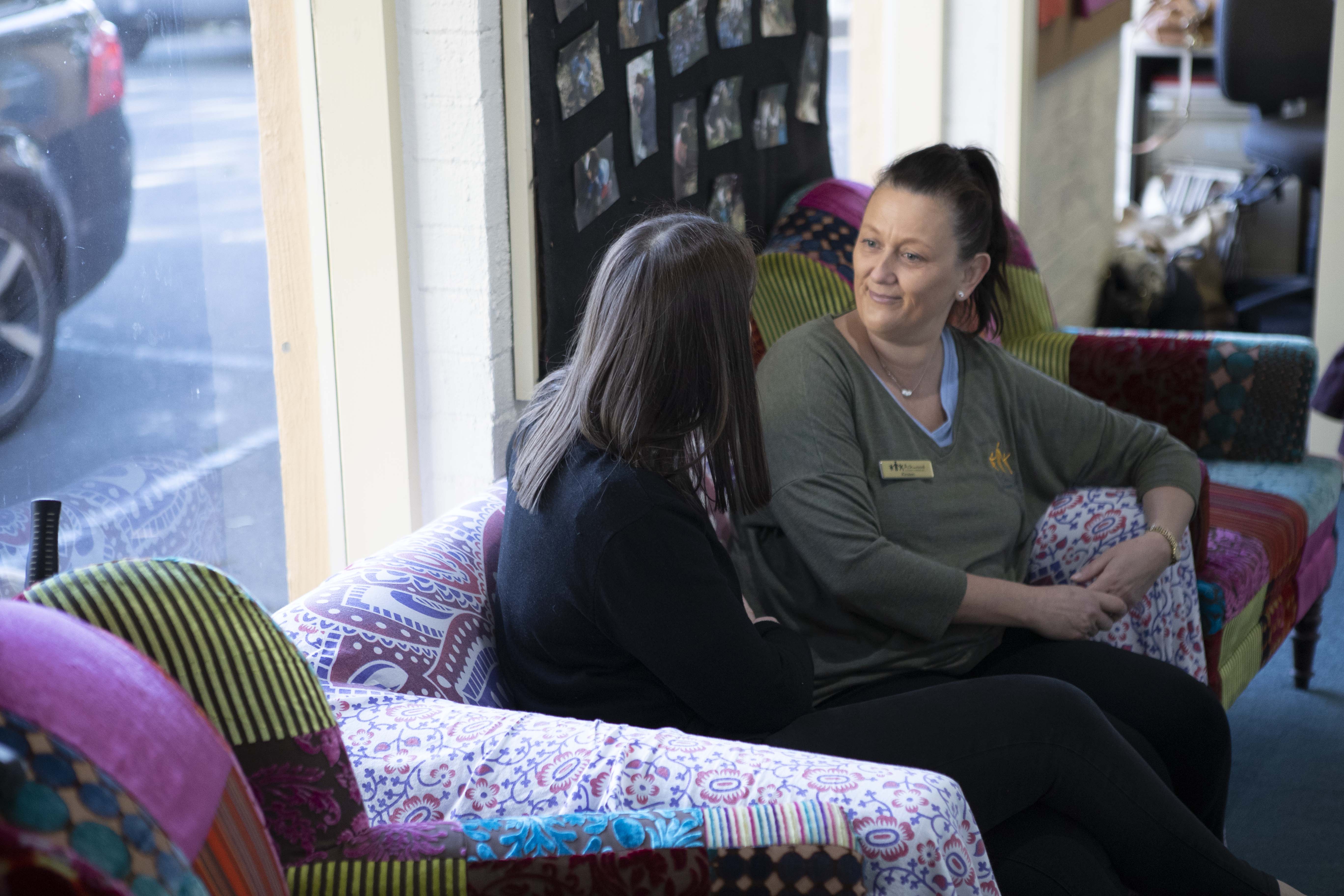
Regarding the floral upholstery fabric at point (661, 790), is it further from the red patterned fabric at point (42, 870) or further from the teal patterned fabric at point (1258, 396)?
the teal patterned fabric at point (1258, 396)

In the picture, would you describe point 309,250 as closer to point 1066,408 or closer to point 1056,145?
point 1066,408

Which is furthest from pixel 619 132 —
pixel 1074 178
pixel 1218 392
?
pixel 1074 178

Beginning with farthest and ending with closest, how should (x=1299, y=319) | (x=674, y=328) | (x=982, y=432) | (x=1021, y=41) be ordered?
(x=1299, y=319) → (x=1021, y=41) → (x=982, y=432) → (x=674, y=328)

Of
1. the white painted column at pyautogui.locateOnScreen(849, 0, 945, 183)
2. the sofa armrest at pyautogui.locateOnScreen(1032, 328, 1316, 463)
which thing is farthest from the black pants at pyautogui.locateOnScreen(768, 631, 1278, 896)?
the white painted column at pyautogui.locateOnScreen(849, 0, 945, 183)

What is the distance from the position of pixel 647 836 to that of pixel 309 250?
1252mm

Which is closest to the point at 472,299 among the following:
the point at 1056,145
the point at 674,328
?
the point at 674,328

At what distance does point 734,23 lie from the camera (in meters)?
2.43

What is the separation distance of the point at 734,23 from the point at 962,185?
880 millimetres

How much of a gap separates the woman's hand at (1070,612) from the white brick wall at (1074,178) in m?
1.95

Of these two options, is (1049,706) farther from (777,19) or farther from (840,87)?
(840,87)

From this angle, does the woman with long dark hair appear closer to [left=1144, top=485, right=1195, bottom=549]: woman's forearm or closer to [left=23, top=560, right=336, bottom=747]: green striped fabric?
[left=23, top=560, right=336, bottom=747]: green striped fabric

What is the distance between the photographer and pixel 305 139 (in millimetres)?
1829

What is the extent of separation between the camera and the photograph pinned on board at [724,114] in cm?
239

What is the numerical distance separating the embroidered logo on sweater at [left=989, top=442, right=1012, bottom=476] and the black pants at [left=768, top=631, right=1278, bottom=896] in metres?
0.47
